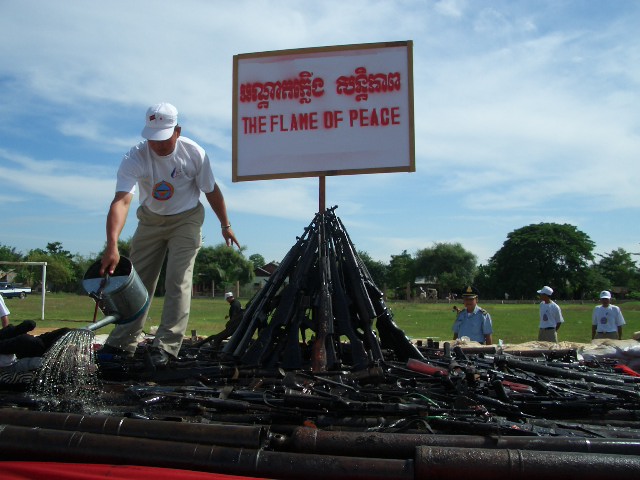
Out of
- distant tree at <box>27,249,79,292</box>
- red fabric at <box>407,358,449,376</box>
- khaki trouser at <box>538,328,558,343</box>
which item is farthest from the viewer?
distant tree at <box>27,249,79,292</box>

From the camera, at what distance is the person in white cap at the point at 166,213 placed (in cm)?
491

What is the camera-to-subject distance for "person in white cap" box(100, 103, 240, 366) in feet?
16.1

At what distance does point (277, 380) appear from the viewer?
13.7ft

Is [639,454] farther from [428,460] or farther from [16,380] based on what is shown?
[16,380]

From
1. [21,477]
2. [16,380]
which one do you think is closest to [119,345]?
[16,380]

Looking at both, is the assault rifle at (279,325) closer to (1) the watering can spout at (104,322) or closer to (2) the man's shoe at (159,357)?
(2) the man's shoe at (159,357)

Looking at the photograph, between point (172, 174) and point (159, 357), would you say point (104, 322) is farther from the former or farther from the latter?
point (172, 174)

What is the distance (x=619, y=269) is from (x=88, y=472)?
3453 inches

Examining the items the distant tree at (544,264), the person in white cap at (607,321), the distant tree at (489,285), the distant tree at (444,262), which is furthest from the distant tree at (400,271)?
the person in white cap at (607,321)

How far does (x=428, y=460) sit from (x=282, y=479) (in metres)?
0.64

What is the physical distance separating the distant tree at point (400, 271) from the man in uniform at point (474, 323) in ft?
264

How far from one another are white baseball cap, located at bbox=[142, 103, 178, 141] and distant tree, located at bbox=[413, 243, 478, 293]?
87471mm

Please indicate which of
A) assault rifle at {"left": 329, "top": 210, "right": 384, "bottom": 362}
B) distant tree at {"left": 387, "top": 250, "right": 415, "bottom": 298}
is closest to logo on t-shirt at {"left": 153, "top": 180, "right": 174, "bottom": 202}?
assault rifle at {"left": 329, "top": 210, "right": 384, "bottom": 362}

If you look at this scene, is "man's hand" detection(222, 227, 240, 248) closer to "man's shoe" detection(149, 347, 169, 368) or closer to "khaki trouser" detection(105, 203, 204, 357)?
"khaki trouser" detection(105, 203, 204, 357)
